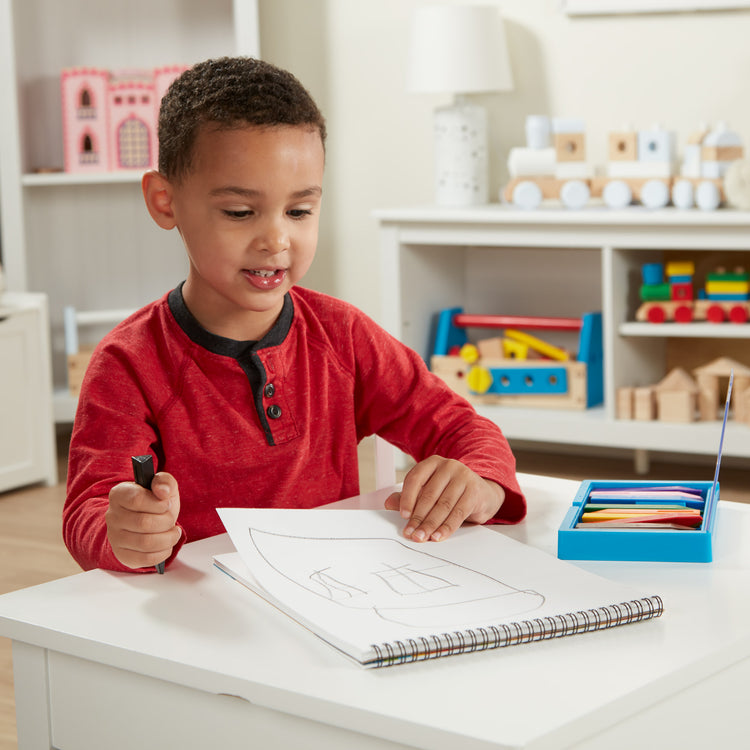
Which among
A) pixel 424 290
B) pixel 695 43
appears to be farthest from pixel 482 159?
pixel 695 43

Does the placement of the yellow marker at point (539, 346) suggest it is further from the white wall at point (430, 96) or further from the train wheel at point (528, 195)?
the white wall at point (430, 96)

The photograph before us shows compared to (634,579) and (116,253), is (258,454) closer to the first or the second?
(634,579)

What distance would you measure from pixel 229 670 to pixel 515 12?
9.11 feet

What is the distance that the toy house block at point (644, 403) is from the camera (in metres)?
2.76

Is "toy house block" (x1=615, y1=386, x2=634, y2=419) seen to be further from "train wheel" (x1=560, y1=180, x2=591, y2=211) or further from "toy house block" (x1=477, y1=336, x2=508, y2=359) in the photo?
"train wheel" (x1=560, y1=180, x2=591, y2=211)

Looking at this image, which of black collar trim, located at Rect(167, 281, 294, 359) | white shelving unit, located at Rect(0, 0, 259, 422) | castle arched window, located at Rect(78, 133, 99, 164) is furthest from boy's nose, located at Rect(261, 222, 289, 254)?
castle arched window, located at Rect(78, 133, 99, 164)

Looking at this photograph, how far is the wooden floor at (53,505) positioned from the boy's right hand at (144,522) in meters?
0.99

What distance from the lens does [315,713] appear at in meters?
0.59

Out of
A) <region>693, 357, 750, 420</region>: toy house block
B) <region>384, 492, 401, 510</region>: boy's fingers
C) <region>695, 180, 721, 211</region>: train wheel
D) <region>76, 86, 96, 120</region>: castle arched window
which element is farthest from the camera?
<region>76, 86, 96, 120</region>: castle arched window

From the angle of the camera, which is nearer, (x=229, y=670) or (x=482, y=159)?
(x=229, y=670)

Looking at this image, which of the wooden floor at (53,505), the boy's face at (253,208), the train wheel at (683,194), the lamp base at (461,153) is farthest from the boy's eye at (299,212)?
the lamp base at (461,153)

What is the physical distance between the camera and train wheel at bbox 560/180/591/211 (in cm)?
283

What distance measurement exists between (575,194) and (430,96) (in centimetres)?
68

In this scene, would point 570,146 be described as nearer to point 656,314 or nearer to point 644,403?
point 656,314
